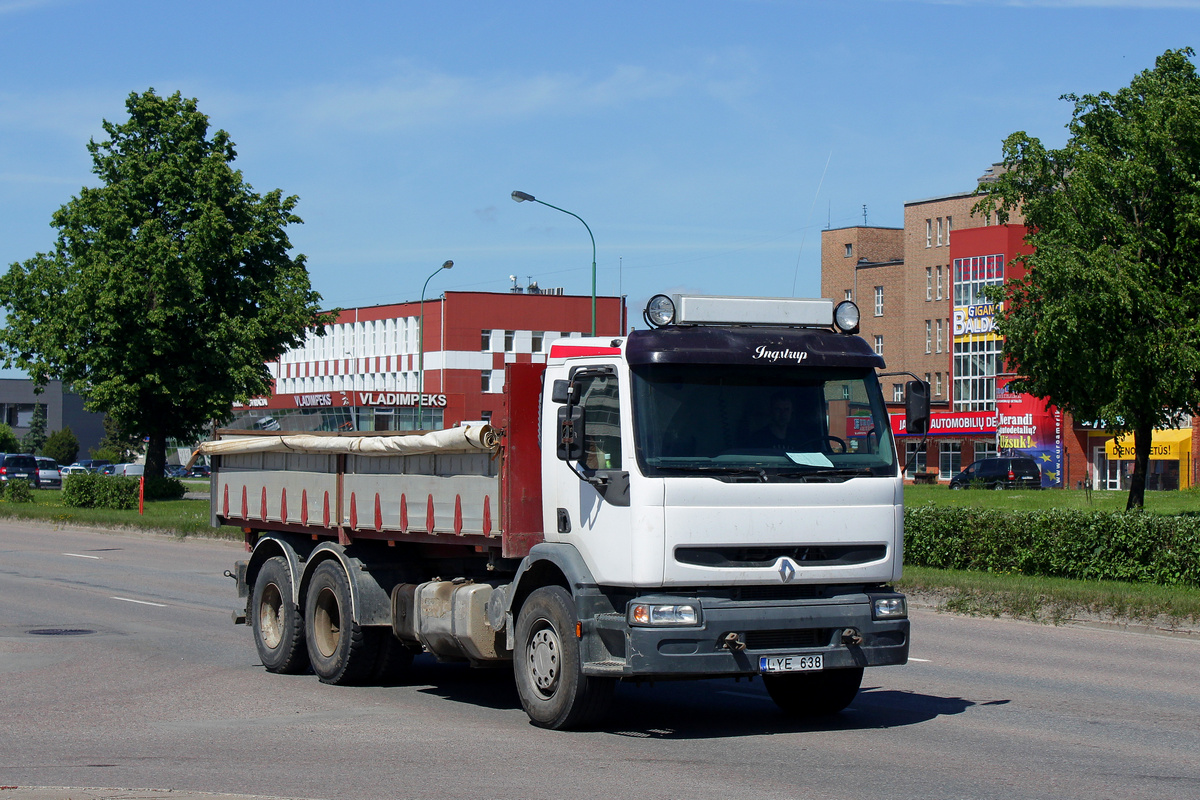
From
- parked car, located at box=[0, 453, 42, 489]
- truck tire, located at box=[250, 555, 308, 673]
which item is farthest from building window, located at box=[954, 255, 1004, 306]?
truck tire, located at box=[250, 555, 308, 673]

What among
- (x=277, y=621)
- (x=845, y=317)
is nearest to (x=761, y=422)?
(x=845, y=317)

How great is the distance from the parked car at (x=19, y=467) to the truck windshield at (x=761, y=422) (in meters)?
63.6

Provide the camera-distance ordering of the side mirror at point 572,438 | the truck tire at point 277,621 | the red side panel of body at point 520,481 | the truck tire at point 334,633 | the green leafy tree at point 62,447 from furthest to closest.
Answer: the green leafy tree at point 62,447 → the truck tire at point 277,621 → the truck tire at point 334,633 → the red side panel of body at point 520,481 → the side mirror at point 572,438

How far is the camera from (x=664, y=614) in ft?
27.1

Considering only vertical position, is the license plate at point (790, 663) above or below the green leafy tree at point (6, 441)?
below

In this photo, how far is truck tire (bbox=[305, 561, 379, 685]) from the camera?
1109 cm

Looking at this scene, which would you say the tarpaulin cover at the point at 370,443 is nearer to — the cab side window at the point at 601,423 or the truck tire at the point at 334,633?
the cab side window at the point at 601,423

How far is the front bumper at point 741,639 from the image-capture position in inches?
324

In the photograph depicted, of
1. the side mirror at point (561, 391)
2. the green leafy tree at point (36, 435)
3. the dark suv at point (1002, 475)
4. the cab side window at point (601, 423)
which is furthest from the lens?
the green leafy tree at point (36, 435)

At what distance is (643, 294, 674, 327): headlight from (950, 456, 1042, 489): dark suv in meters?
55.4

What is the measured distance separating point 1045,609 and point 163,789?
42.2ft

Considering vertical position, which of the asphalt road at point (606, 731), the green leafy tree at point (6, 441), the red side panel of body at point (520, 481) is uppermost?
the green leafy tree at point (6, 441)

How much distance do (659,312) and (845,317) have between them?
4.59ft

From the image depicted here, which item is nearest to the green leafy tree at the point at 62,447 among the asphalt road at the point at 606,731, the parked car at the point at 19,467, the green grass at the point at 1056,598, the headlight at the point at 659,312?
the parked car at the point at 19,467
